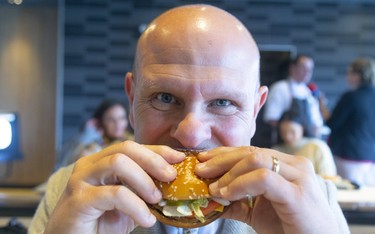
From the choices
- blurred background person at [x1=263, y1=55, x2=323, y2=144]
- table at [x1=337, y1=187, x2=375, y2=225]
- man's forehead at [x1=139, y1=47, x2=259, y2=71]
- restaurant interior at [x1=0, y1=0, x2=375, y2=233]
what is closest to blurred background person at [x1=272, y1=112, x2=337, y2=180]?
table at [x1=337, y1=187, x2=375, y2=225]

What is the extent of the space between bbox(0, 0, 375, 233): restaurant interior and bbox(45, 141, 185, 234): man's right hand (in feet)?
19.2

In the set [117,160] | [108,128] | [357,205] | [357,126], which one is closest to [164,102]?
[117,160]

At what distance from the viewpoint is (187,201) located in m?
1.05

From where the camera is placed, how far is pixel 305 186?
89cm

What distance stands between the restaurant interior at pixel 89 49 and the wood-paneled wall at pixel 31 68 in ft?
0.05

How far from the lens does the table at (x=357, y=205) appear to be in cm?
273

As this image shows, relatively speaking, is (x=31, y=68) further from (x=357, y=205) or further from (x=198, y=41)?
(x=198, y=41)

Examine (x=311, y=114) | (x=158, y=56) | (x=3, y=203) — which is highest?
(x=158, y=56)

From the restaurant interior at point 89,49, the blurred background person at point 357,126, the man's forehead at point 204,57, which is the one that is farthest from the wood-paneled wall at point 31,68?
the man's forehead at point 204,57

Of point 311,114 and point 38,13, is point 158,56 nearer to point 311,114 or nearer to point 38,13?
point 311,114

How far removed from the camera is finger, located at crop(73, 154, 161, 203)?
0.86 m

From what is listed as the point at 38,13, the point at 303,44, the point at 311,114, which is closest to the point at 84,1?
the point at 38,13

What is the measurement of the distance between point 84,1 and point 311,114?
4435 mm

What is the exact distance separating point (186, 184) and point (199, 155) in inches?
3.1
